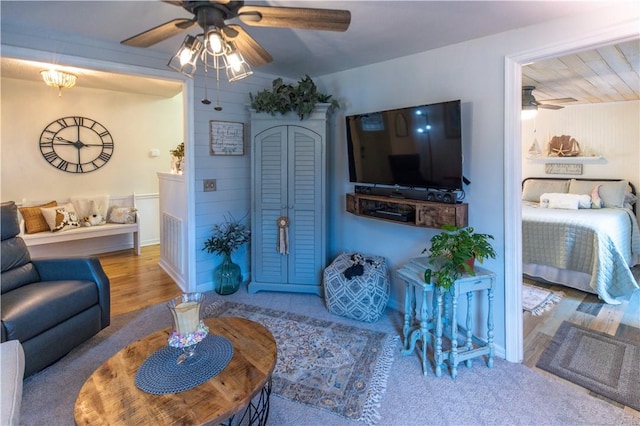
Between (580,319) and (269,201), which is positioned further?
(269,201)

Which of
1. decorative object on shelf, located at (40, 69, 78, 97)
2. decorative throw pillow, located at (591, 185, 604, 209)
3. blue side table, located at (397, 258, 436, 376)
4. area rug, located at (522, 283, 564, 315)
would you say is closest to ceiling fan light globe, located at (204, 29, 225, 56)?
blue side table, located at (397, 258, 436, 376)

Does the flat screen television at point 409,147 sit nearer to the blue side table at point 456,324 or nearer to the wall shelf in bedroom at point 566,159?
the blue side table at point 456,324

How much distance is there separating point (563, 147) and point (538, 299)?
127 inches

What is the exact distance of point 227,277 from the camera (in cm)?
343

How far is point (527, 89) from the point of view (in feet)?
12.2

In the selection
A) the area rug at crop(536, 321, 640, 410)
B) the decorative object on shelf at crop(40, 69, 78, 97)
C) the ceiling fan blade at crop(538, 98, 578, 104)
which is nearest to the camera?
the area rug at crop(536, 321, 640, 410)

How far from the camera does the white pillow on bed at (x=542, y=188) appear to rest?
5211mm

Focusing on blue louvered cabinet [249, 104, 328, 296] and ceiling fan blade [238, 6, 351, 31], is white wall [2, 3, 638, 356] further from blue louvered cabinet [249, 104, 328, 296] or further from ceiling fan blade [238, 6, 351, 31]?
ceiling fan blade [238, 6, 351, 31]

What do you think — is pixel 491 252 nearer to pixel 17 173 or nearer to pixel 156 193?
pixel 156 193

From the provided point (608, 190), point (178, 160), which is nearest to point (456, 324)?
point (178, 160)

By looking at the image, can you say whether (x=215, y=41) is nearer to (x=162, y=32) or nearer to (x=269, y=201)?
(x=162, y=32)

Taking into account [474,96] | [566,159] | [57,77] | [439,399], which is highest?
[57,77]

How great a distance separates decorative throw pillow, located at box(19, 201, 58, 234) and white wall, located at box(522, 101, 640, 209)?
733 centimetres

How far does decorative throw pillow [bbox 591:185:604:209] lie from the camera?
4.55 m
